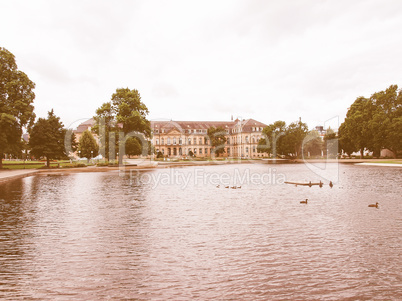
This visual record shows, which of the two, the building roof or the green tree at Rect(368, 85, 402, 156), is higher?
the building roof

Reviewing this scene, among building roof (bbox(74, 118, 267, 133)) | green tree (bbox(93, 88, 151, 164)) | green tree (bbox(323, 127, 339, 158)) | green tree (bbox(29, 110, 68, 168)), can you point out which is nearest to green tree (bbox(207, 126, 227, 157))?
building roof (bbox(74, 118, 267, 133))

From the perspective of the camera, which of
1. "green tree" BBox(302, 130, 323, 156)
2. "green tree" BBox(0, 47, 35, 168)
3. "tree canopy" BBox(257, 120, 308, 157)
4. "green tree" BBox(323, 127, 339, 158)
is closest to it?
"green tree" BBox(0, 47, 35, 168)

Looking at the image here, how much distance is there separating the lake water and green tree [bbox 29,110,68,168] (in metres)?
41.9

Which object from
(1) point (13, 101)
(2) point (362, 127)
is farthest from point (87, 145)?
(2) point (362, 127)

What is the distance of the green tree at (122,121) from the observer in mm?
65312

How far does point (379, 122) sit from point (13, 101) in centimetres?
7332

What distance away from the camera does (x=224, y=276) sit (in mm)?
8844

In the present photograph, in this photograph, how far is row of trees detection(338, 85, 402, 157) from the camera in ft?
239

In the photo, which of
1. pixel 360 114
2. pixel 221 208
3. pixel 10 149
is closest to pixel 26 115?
pixel 10 149

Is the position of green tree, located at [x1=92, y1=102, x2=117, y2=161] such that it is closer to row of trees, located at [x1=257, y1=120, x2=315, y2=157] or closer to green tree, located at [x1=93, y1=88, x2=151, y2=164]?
green tree, located at [x1=93, y1=88, x2=151, y2=164]

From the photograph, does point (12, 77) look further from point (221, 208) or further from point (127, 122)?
point (221, 208)

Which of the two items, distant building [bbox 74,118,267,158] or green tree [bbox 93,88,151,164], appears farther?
distant building [bbox 74,118,267,158]

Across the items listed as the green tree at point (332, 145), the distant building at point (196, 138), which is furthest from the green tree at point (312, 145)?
the distant building at point (196, 138)

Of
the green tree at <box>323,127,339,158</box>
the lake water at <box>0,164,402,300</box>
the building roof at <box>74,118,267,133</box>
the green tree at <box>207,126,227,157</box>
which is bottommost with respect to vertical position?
the lake water at <box>0,164,402,300</box>
